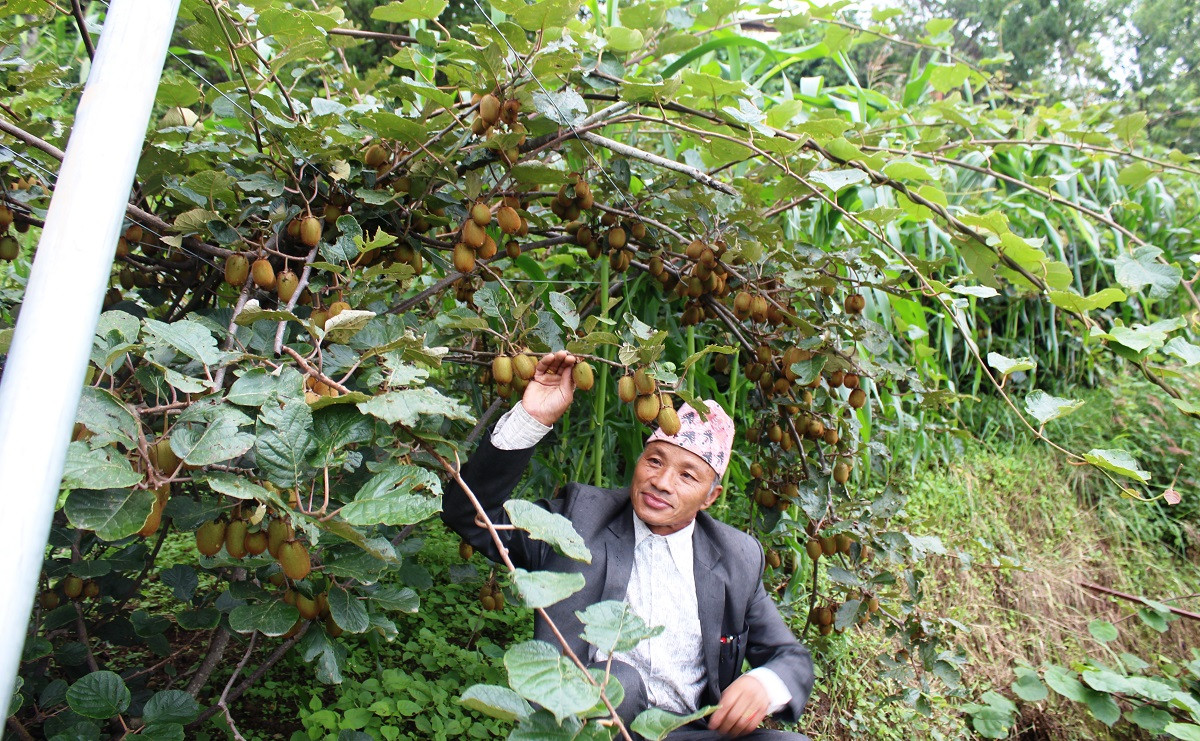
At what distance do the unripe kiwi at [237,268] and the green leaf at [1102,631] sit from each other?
8.42 ft

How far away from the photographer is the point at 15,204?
4.51ft

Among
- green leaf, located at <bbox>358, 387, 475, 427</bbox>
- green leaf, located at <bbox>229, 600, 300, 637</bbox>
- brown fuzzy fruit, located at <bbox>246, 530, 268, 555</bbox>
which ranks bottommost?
green leaf, located at <bbox>229, 600, 300, 637</bbox>

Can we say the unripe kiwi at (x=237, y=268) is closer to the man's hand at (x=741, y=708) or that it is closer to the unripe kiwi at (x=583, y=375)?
the unripe kiwi at (x=583, y=375)

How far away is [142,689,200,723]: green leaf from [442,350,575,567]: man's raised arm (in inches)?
18.9

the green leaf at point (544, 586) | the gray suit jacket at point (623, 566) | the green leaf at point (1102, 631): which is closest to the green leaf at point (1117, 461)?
the gray suit jacket at point (623, 566)

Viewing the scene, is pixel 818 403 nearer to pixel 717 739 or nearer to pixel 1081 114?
pixel 717 739

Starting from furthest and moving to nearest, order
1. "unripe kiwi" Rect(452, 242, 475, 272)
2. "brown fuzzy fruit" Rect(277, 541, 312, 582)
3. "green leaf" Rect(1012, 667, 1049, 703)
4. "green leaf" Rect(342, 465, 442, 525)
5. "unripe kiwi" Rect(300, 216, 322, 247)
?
"green leaf" Rect(1012, 667, 1049, 703) < "unripe kiwi" Rect(452, 242, 475, 272) < "unripe kiwi" Rect(300, 216, 322, 247) < "brown fuzzy fruit" Rect(277, 541, 312, 582) < "green leaf" Rect(342, 465, 442, 525)

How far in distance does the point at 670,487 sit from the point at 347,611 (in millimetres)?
728

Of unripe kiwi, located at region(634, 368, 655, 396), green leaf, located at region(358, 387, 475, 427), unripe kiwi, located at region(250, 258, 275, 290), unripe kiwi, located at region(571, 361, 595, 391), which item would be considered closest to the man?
unripe kiwi, located at region(571, 361, 595, 391)

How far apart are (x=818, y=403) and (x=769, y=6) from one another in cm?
92

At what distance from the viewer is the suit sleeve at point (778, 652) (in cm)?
154

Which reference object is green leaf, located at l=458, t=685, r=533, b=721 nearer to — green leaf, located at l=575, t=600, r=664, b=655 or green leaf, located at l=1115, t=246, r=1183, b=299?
green leaf, located at l=575, t=600, r=664, b=655

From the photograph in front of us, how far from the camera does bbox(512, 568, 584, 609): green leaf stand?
707 millimetres

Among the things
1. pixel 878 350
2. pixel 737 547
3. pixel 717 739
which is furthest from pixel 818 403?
pixel 717 739
